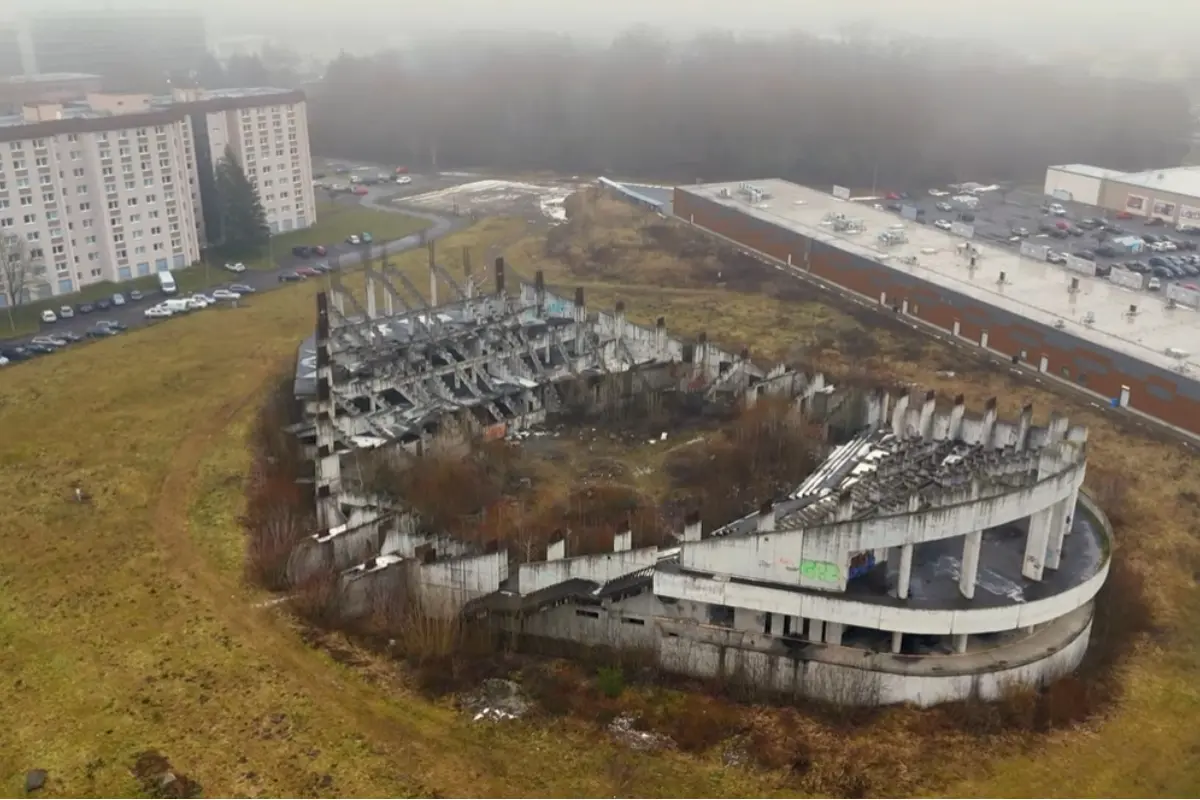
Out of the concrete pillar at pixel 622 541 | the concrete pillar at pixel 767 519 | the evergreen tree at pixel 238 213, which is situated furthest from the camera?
the evergreen tree at pixel 238 213

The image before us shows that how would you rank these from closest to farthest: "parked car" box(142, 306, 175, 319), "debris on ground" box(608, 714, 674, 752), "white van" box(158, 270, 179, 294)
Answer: "debris on ground" box(608, 714, 674, 752)
"parked car" box(142, 306, 175, 319)
"white van" box(158, 270, 179, 294)

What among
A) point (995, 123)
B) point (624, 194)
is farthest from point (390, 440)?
point (995, 123)

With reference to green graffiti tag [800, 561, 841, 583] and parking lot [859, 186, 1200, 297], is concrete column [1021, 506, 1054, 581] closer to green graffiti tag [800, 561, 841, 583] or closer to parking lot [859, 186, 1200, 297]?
green graffiti tag [800, 561, 841, 583]

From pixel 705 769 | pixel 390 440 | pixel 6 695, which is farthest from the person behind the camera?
pixel 390 440

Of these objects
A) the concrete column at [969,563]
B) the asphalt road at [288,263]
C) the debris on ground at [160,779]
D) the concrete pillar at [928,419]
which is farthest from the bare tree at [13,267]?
the concrete column at [969,563]

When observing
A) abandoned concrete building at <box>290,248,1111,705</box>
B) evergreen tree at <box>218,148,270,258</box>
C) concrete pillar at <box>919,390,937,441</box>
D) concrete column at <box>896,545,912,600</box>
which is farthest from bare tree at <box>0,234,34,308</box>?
concrete column at <box>896,545,912,600</box>

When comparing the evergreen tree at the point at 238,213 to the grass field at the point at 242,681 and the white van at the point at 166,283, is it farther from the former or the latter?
the grass field at the point at 242,681

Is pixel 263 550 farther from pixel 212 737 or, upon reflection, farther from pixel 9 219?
pixel 9 219
